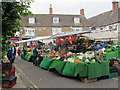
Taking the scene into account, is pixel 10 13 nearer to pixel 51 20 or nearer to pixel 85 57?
pixel 85 57

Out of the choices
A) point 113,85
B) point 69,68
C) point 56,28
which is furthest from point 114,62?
point 56,28

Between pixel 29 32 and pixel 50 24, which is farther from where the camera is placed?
pixel 50 24

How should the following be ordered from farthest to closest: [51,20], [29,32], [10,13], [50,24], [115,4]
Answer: [51,20] < [50,24] < [29,32] < [115,4] < [10,13]

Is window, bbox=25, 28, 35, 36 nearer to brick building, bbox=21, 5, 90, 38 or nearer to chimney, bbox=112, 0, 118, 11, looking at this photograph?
brick building, bbox=21, 5, 90, 38

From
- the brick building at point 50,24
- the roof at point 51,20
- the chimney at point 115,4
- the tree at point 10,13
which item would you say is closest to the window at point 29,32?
the brick building at point 50,24

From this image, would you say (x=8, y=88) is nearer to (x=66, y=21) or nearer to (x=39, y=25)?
(x=39, y=25)

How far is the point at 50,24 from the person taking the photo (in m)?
29.3

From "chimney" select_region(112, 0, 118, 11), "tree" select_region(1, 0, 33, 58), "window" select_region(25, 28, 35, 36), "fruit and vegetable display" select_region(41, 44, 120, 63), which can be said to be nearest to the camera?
"tree" select_region(1, 0, 33, 58)

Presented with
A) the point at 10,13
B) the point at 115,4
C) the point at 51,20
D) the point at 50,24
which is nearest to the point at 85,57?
the point at 10,13

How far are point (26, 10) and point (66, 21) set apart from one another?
26.8 meters

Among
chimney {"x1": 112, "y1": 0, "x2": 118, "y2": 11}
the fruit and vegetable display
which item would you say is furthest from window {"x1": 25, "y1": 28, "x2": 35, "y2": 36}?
the fruit and vegetable display

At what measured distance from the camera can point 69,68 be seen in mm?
6617

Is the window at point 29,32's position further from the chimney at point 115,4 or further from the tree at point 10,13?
the tree at point 10,13

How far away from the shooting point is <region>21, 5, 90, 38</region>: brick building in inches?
1113
